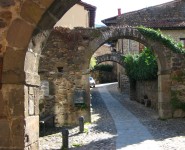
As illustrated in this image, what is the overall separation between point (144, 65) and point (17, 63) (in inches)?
508

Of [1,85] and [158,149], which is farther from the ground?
[1,85]

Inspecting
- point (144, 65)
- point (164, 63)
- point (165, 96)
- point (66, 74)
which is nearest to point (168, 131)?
point (165, 96)

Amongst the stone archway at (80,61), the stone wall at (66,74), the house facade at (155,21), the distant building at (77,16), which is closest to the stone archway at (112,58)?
the house facade at (155,21)

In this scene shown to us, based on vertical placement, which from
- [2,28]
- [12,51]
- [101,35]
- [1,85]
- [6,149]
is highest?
[101,35]

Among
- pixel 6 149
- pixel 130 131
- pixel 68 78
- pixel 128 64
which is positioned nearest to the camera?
pixel 6 149

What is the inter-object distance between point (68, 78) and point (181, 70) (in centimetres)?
425

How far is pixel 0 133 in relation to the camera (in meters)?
4.26

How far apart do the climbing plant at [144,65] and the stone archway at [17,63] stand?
1097cm

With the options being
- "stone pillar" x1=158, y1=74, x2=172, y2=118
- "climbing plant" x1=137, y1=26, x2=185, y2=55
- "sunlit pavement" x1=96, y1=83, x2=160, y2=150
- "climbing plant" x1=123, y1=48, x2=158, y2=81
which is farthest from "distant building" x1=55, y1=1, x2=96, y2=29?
"sunlit pavement" x1=96, y1=83, x2=160, y2=150

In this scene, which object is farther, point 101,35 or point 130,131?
point 101,35

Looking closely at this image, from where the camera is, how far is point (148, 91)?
1794 cm

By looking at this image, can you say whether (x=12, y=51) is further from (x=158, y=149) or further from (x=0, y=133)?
(x=158, y=149)

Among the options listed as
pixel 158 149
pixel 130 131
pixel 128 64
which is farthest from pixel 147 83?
pixel 158 149

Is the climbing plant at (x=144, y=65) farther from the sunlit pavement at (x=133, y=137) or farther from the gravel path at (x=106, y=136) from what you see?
the sunlit pavement at (x=133, y=137)
